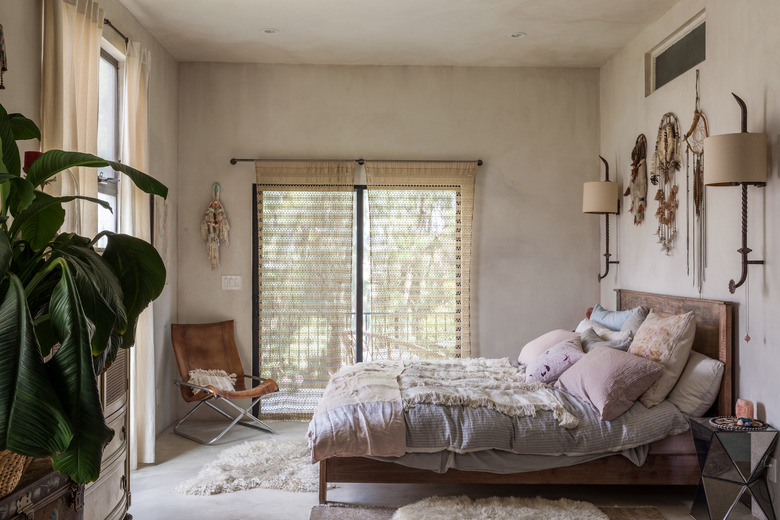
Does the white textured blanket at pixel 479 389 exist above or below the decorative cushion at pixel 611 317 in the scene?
below

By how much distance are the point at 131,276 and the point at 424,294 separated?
11.8 feet

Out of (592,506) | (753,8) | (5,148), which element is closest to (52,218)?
(5,148)

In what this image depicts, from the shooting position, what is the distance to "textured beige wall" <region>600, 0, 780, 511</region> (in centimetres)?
317

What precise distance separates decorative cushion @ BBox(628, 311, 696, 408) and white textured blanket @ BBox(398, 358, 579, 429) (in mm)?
499

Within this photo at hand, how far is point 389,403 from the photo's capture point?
134 inches

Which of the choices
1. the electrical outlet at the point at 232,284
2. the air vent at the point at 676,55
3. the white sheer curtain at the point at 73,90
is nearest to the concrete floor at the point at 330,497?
the white sheer curtain at the point at 73,90

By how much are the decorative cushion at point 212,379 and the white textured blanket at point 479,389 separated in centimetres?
146

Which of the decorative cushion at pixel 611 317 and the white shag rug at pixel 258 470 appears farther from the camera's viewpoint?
the decorative cushion at pixel 611 317

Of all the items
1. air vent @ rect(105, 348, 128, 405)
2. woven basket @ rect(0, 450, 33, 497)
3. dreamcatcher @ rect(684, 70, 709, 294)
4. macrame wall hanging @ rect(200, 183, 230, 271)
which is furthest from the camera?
macrame wall hanging @ rect(200, 183, 230, 271)

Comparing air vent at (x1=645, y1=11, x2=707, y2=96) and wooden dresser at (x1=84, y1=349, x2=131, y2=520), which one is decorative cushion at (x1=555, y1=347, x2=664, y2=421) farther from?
wooden dresser at (x1=84, y1=349, x2=131, y2=520)

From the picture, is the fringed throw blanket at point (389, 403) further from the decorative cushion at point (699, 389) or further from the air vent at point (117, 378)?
the air vent at point (117, 378)

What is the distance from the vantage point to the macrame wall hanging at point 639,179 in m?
4.64

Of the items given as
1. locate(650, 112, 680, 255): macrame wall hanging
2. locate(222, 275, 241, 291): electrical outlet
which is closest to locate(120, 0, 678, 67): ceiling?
locate(650, 112, 680, 255): macrame wall hanging

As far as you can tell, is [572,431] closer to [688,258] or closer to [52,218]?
[688,258]
